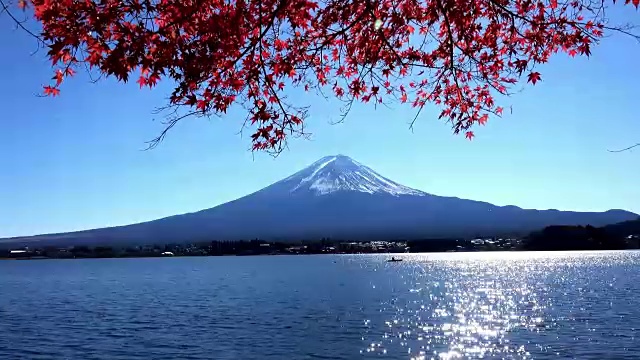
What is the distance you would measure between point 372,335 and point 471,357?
6839 mm

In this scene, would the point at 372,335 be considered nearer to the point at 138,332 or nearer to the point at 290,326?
the point at 290,326

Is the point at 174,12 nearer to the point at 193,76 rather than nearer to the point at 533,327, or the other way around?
the point at 193,76

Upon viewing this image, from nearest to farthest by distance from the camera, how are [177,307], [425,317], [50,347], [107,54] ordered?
[107,54] → [50,347] → [425,317] → [177,307]

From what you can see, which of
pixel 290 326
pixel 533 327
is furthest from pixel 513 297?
pixel 290 326

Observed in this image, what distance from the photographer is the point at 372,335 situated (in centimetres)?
2952

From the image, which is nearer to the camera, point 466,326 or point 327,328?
point 327,328

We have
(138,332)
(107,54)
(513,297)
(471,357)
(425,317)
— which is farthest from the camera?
(513,297)

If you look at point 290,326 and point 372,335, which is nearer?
point 372,335

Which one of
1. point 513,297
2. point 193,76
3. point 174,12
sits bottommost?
point 513,297

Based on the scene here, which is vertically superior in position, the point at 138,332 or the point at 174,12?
the point at 174,12

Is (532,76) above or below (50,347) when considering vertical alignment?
above

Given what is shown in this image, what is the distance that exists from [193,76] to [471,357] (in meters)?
20.5

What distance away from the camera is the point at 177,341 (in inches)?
1097

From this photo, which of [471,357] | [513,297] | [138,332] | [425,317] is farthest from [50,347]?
[513,297]
